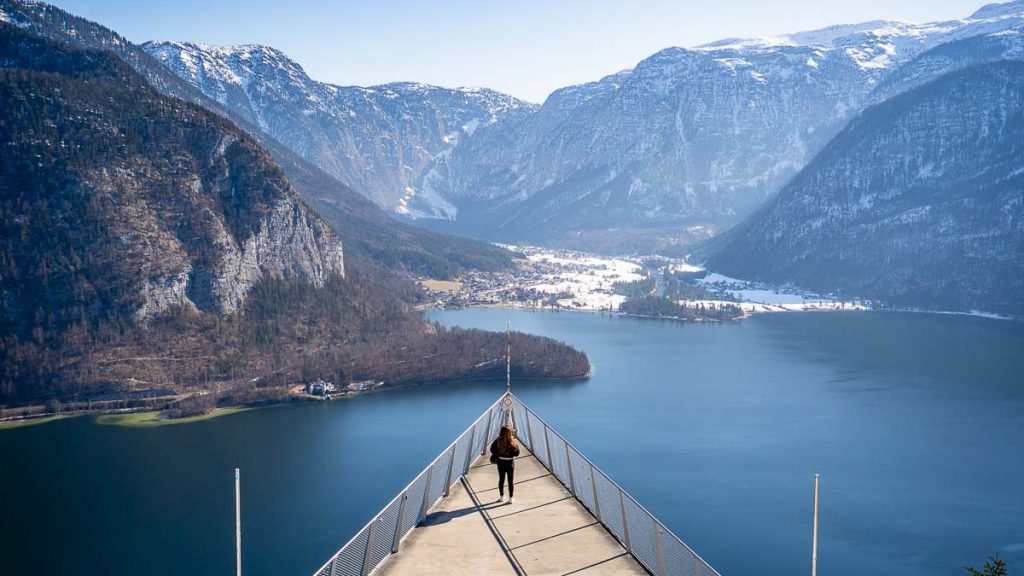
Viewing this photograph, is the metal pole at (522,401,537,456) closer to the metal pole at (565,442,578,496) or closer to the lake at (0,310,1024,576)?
the metal pole at (565,442,578,496)

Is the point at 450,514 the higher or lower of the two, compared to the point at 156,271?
lower

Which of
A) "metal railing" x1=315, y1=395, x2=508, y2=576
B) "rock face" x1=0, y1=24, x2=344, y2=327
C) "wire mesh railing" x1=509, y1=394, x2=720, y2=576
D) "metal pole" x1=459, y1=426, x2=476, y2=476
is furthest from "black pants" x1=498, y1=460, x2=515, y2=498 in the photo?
"rock face" x1=0, y1=24, x2=344, y2=327

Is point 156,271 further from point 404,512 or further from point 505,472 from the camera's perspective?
point 404,512

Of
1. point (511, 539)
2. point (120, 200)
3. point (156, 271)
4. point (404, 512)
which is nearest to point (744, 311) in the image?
point (156, 271)

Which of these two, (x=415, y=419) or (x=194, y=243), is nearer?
(x=415, y=419)

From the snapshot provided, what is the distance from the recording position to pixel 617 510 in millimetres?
19906

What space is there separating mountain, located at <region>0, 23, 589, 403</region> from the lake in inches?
321

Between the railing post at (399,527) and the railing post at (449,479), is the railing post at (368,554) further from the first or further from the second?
the railing post at (449,479)

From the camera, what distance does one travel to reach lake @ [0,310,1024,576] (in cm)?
5503

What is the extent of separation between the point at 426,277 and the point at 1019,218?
4098 inches

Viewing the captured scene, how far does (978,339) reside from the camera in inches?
5281

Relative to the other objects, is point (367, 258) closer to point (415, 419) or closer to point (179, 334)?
Result: point (179, 334)

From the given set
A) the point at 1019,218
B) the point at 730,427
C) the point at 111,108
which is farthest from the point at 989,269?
the point at 111,108

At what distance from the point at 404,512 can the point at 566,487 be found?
4.22 metres
